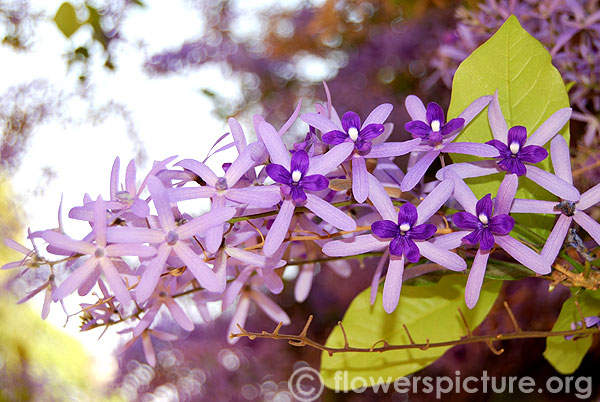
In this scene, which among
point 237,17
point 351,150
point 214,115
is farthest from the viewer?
point 237,17

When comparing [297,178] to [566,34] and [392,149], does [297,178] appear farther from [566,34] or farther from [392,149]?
[566,34]

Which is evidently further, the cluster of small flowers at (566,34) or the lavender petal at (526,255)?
the cluster of small flowers at (566,34)

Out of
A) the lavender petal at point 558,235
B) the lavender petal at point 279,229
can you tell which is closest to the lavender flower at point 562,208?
the lavender petal at point 558,235

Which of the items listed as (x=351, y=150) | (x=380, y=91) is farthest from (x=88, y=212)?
(x=380, y=91)

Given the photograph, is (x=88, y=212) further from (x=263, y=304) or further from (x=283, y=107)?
(x=283, y=107)

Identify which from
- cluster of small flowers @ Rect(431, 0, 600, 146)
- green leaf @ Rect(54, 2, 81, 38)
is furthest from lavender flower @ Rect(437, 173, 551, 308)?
green leaf @ Rect(54, 2, 81, 38)
